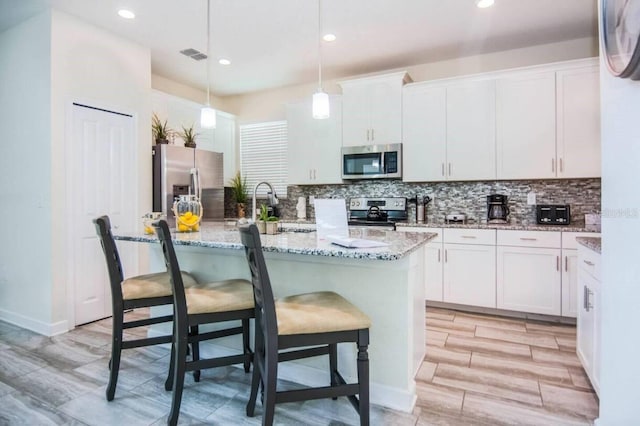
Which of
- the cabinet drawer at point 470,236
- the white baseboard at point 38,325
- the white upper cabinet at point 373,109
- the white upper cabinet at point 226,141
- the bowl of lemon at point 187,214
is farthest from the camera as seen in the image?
the white upper cabinet at point 226,141

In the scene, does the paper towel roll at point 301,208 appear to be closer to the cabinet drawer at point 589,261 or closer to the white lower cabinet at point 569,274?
the white lower cabinet at point 569,274

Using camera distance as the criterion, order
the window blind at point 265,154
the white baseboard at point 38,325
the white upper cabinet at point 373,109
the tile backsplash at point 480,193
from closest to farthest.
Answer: the white baseboard at point 38,325, the tile backsplash at point 480,193, the white upper cabinet at point 373,109, the window blind at point 265,154

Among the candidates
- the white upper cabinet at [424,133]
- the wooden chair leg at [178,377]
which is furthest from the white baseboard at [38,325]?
the white upper cabinet at [424,133]

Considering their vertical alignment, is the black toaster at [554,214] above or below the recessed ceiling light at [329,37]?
below

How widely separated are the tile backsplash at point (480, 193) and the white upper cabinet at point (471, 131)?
1.05 feet

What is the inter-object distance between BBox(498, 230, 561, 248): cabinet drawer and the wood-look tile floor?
0.81 m

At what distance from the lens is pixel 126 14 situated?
3.14 meters

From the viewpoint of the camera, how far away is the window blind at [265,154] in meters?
5.28

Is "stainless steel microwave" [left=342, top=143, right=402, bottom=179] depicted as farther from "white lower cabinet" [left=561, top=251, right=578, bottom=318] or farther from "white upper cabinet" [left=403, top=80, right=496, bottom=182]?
"white lower cabinet" [left=561, top=251, right=578, bottom=318]

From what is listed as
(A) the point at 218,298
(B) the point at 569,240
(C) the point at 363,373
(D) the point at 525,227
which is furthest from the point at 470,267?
(A) the point at 218,298

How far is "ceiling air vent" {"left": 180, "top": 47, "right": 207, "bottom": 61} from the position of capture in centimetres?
392

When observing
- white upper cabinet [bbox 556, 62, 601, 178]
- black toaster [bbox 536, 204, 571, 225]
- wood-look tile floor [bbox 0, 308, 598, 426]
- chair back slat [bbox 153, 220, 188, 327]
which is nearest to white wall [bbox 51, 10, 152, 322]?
wood-look tile floor [bbox 0, 308, 598, 426]

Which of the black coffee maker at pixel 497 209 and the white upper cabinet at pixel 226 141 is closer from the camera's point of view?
the black coffee maker at pixel 497 209

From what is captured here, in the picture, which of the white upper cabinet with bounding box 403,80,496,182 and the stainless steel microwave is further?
the stainless steel microwave
